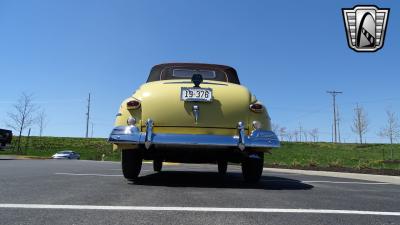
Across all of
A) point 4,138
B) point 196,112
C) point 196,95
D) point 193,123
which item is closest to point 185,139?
point 193,123

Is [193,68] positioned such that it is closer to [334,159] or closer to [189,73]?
[189,73]

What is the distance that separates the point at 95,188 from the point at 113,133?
791mm

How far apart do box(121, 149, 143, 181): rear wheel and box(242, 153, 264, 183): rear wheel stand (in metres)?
1.67

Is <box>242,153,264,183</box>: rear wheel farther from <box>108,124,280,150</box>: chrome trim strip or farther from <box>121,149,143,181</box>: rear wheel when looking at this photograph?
<box>121,149,143,181</box>: rear wheel

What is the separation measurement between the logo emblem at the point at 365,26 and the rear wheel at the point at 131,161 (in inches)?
228

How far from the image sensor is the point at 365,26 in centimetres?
1001

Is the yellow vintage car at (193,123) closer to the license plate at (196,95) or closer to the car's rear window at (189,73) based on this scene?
the license plate at (196,95)

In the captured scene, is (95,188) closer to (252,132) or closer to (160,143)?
(160,143)

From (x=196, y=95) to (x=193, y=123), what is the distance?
1.39 ft

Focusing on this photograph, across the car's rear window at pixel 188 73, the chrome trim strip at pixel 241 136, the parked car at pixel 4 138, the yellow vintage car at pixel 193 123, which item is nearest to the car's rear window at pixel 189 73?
the car's rear window at pixel 188 73

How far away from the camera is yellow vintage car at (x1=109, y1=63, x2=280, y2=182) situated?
5.67 m

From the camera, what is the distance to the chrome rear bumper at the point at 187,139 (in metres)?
5.60

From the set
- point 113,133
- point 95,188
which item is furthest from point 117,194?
point 113,133

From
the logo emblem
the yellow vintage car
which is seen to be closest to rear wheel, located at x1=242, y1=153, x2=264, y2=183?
the yellow vintage car
